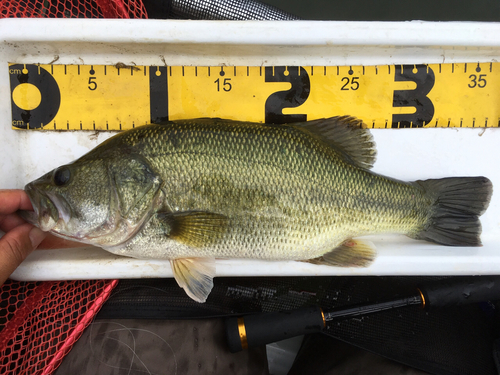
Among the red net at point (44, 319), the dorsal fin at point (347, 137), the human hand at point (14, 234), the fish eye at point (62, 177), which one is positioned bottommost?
the red net at point (44, 319)

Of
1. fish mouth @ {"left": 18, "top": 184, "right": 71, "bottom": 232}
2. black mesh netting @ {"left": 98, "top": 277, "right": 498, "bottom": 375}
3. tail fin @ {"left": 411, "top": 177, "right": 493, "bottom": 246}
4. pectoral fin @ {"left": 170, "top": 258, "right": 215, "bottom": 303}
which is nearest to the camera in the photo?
fish mouth @ {"left": 18, "top": 184, "right": 71, "bottom": 232}

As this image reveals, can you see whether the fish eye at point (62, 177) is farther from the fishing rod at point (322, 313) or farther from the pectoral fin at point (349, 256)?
the pectoral fin at point (349, 256)

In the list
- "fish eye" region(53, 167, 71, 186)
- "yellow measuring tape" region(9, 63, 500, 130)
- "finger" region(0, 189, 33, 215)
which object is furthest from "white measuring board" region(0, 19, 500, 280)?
"fish eye" region(53, 167, 71, 186)

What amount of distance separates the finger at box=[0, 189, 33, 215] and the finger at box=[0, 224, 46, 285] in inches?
3.7

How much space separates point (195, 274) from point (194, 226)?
288mm

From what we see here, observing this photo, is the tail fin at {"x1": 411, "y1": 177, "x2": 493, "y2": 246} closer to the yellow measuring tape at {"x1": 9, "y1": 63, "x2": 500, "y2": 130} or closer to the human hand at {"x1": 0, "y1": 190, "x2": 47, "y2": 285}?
the yellow measuring tape at {"x1": 9, "y1": 63, "x2": 500, "y2": 130}

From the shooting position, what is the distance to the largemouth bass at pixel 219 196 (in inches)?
52.5

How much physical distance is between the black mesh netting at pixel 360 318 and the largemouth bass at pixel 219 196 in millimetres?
344

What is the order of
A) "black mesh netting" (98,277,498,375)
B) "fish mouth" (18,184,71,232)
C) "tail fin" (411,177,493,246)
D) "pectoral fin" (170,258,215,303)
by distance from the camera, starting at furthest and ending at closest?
1. "black mesh netting" (98,277,498,375)
2. "tail fin" (411,177,493,246)
3. "pectoral fin" (170,258,215,303)
4. "fish mouth" (18,184,71,232)

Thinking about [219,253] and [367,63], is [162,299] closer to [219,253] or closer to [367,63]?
[219,253]

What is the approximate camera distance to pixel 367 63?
176 cm

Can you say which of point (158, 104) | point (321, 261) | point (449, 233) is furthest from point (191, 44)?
point (449, 233)

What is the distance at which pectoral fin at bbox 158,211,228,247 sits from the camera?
4.37ft

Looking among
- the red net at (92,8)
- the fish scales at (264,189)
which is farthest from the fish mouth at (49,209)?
the red net at (92,8)
